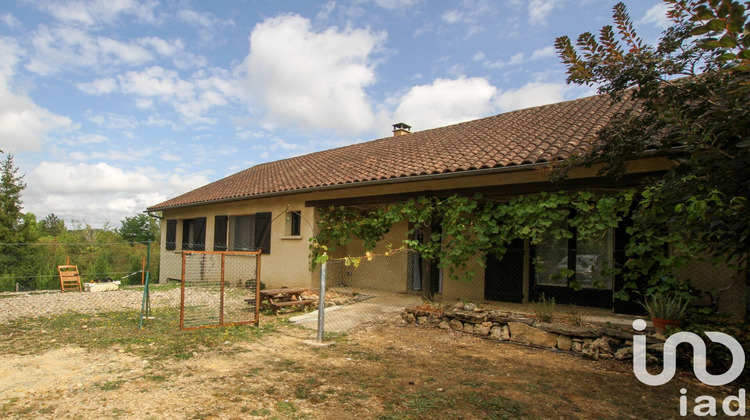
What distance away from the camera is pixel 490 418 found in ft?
11.2

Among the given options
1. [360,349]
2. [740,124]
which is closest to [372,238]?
[360,349]

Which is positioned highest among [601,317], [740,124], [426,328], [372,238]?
[740,124]

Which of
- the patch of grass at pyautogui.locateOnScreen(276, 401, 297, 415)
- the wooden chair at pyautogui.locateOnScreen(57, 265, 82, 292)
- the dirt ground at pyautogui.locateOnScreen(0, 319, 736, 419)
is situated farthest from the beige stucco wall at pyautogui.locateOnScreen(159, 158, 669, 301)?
the patch of grass at pyautogui.locateOnScreen(276, 401, 297, 415)

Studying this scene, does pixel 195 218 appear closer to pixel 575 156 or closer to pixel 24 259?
pixel 24 259

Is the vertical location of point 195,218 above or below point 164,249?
above

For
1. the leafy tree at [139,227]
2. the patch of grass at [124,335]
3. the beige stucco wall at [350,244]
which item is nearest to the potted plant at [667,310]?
the beige stucco wall at [350,244]

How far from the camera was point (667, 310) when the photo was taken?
16.5ft

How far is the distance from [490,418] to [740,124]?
300 centimetres

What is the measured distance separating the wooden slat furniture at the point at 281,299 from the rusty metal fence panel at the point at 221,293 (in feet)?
1.10

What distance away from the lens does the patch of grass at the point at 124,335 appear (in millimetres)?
5434

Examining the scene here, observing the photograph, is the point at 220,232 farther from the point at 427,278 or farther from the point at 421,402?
the point at 421,402

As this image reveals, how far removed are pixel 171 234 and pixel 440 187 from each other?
39.6 ft

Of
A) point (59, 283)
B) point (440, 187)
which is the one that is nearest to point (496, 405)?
point (440, 187)

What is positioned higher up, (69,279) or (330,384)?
(330,384)
